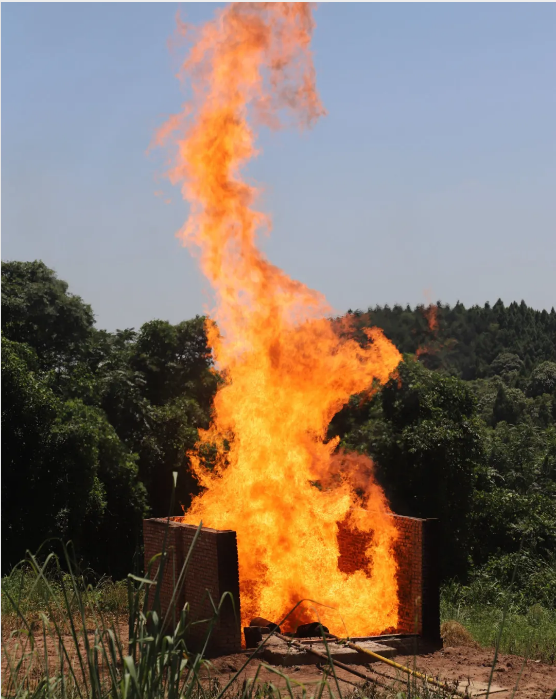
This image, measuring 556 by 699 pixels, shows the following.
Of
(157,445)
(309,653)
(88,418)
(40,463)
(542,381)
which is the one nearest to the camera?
(309,653)

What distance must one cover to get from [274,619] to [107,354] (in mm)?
18235

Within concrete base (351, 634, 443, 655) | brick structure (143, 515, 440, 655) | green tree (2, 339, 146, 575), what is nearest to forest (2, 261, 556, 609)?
green tree (2, 339, 146, 575)

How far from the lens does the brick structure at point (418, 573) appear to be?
1391cm

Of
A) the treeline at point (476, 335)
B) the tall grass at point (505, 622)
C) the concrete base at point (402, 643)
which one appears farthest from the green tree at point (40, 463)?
the treeline at point (476, 335)

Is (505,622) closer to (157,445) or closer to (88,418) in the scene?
(88,418)

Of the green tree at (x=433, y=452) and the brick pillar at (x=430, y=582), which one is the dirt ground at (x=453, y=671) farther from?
the green tree at (x=433, y=452)

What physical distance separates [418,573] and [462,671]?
2223 millimetres

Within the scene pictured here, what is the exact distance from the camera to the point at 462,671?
11961 millimetres

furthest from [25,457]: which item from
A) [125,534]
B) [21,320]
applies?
[21,320]

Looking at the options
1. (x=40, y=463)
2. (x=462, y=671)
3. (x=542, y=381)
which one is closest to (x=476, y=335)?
(x=542, y=381)

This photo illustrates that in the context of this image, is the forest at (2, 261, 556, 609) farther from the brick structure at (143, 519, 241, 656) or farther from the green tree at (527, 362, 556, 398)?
the green tree at (527, 362, 556, 398)

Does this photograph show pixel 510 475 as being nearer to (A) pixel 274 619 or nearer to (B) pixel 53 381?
(B) pixel 53 381

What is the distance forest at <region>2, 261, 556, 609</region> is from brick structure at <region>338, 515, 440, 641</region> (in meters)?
6.70

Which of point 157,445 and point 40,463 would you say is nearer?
point 40,463
